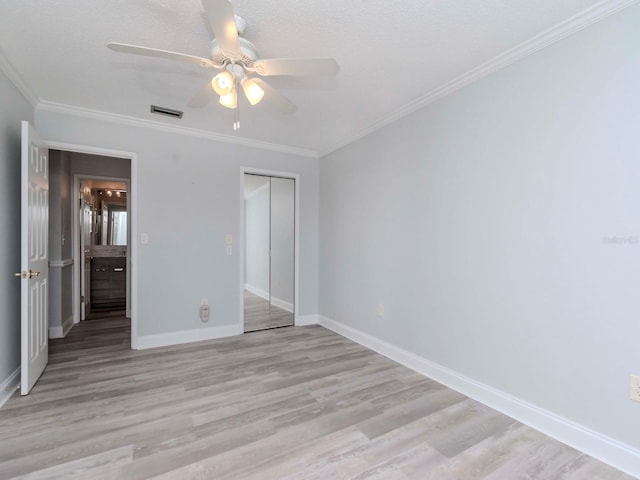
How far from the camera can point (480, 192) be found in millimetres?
2309

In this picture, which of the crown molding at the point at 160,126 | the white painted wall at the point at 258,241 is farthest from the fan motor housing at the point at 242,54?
the white painted wall at the point at 258,241

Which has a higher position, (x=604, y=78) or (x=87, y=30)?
(x=87, y=30)

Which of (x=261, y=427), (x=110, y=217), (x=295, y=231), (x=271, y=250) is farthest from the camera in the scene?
(x=110, y=217)

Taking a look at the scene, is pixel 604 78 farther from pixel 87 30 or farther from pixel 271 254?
pixel 271 254

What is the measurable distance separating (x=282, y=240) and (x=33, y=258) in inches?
102

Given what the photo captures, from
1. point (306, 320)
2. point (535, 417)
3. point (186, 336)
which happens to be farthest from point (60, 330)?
point (535, 417)

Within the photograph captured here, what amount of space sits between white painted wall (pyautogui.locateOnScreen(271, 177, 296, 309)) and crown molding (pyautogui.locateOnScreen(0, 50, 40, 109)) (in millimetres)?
2477

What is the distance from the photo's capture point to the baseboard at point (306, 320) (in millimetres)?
4273

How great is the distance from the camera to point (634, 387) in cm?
158

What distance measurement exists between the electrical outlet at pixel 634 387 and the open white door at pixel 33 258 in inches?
149

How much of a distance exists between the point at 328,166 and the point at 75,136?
2.78 m

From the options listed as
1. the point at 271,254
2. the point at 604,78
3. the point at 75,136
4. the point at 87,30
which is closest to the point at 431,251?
the point at 604,78

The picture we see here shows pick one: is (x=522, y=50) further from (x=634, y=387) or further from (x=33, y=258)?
(x=33, y=258)

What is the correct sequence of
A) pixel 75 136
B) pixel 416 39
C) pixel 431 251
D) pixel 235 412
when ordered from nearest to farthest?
1. pixel 416 39
2. pixel 235 412
3. pixel 431 251
4. pixel 75 136
